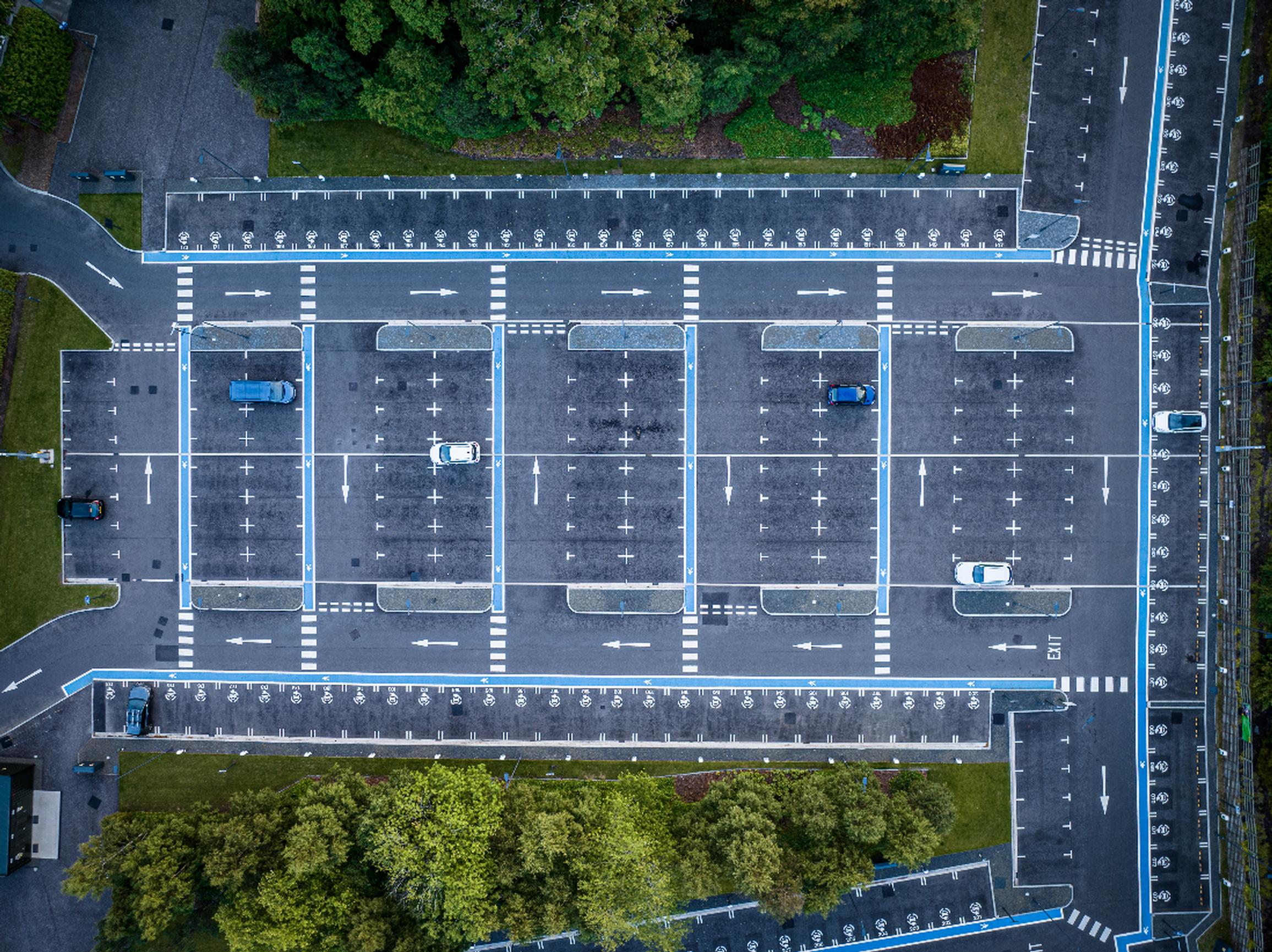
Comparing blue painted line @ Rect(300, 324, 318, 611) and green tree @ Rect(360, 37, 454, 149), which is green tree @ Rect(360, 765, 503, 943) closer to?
blue painted line @ Rect(300, 324, 318, 611)

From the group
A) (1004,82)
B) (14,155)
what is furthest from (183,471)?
(1004,82)

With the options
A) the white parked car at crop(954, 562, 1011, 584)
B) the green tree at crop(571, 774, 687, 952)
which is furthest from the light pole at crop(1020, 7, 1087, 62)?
the green tree at crop(571, 774, 687, 952)

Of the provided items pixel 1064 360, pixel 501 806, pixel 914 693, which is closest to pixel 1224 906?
pixel 914 693

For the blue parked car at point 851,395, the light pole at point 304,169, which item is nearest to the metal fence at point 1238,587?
the blue parked car at point 851,395

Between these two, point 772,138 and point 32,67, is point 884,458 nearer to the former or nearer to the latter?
point 772,138

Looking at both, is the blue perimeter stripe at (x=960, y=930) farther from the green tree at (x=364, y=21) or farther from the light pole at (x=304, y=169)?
the green tree at (x=364, y=21)

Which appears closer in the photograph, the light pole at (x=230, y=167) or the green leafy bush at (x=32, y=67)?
the green leafy bush at (x=32, y=67)
